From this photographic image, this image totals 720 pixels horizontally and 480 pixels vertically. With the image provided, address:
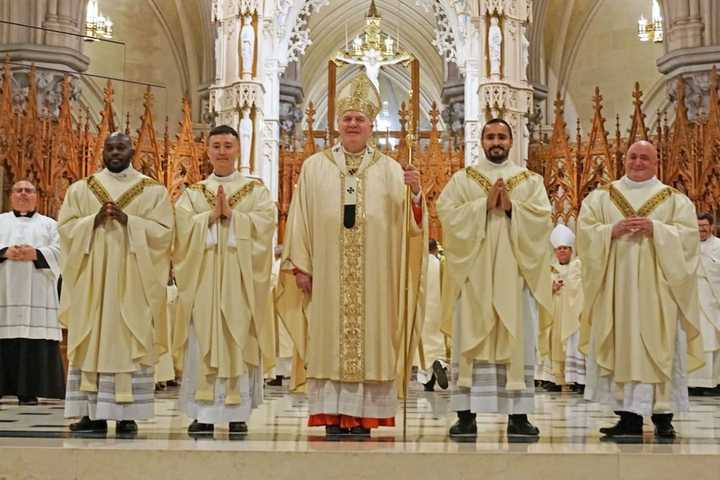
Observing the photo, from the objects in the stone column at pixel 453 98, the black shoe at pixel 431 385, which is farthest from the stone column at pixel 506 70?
the black shoe at pixel 431 385

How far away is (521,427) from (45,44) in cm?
1297

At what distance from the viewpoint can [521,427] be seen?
652 cm

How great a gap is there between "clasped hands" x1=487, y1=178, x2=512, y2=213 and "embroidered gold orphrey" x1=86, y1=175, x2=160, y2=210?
2101 millimetres

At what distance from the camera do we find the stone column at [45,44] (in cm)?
1706

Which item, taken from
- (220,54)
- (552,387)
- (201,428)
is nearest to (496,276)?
(201,428)

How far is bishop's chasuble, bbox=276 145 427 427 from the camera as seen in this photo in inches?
254

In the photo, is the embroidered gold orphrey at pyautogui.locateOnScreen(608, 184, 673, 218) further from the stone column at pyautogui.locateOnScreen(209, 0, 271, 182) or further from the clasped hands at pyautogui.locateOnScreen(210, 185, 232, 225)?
the stone column at pyautogui.locateOnScreen(209, 0, 271, 182)

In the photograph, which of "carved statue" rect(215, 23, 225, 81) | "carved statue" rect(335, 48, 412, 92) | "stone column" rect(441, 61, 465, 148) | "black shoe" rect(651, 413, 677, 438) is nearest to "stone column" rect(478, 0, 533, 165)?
"carved statue" rect(335, 48, 412, 92)

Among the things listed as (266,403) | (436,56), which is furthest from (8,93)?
(436,56)

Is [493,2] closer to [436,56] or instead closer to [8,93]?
[8,93]

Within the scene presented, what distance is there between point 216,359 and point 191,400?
0.32 meters

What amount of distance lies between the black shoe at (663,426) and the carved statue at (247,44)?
12989 mm

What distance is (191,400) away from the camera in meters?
6.73

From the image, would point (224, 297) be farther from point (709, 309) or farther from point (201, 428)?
point (709, 309)
